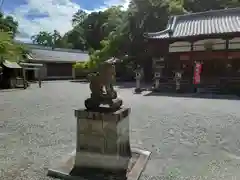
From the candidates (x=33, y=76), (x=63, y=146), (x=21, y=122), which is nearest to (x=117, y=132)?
(x=63, y=146)

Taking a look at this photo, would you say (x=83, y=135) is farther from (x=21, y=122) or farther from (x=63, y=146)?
(x=21, y=122)

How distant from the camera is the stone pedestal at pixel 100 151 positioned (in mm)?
3242

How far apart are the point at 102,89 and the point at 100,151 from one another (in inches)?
36.1

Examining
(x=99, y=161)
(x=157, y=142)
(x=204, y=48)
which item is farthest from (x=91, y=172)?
(x=204, y=48)

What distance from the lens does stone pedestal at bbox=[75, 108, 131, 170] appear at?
326 centimetres

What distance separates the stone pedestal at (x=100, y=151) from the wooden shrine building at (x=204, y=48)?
12.2 meters

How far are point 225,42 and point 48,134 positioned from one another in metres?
14.2

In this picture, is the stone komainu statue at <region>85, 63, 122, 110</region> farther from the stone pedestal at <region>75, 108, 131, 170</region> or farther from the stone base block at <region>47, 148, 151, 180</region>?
the stone base block at <region>47, 148, 151, 180</region>

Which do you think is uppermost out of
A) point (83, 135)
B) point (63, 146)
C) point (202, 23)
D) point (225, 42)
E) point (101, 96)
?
point (202, 23)

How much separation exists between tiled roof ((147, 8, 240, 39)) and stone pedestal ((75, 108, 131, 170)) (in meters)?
13.8

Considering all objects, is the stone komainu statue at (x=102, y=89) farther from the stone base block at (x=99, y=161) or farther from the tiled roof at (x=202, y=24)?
the tiled roof at (x=202, y=24)

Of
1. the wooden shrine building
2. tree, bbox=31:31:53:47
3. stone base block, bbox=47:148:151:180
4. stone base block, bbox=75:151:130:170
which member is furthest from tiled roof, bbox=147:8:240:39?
tree, bbox=31:31:53:47

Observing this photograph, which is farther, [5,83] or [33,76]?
[33,76]

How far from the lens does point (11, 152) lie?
4.18 metres
